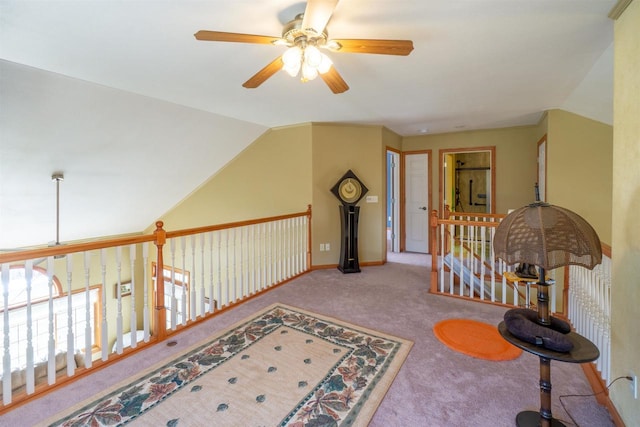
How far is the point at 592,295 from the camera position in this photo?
2178 millimetres

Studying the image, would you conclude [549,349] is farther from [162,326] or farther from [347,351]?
[162,326]

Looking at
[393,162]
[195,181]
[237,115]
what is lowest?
[195,181]

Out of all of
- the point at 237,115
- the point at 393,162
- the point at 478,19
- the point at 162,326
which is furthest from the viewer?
the point at 393,162

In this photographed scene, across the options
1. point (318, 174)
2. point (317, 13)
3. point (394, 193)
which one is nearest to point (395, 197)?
point (394, 193)

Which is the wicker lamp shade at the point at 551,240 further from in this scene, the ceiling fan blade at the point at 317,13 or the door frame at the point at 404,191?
the door frame at the point at 404,191

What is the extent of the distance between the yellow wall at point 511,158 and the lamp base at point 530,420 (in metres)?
4.22

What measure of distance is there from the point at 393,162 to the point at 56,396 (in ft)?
18.4

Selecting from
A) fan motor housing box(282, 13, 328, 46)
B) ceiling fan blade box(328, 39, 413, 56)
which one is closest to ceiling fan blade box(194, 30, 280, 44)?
fan motor housing box(282, 13, 328, 46)

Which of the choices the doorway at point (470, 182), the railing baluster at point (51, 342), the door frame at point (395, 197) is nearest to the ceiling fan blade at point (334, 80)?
the railing baluster at point (51, 342)

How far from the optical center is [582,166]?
11.9 feet

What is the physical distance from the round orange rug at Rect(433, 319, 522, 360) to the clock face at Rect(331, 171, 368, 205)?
2179 millimetres

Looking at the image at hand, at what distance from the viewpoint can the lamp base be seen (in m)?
1.55

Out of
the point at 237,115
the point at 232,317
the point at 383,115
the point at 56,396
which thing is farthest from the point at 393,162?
the point at 56,396

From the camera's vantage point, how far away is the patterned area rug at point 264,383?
1673 millimetres
